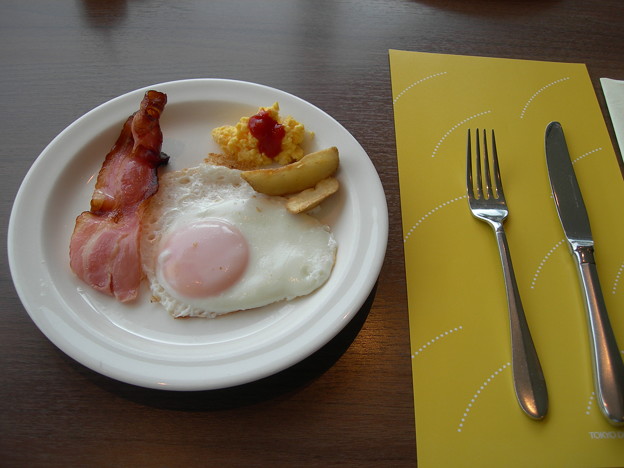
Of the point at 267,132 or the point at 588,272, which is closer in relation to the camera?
the point at 588,272

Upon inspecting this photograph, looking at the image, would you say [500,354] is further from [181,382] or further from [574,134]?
[574,134]

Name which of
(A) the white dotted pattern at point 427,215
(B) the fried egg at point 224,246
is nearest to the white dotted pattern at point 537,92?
(A) the white dotted pattern at point 427,215

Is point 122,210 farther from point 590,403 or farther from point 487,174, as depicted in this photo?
point 590,403

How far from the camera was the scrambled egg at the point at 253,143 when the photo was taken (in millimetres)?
1496

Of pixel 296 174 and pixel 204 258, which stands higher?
pixel 296 174

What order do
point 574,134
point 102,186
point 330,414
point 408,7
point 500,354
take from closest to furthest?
point 330,414, point 500,354, point 102,186, point 574,134, point 408,7

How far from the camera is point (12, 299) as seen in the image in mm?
1269

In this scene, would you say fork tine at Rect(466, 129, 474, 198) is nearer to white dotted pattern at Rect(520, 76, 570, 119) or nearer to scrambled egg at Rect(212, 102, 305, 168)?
Result: white dotted pattern at Rect(520, 76, 570, 119)

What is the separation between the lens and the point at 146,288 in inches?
50.8

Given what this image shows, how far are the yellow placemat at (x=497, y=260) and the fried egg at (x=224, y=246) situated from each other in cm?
36

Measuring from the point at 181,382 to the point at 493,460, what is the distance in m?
0.79

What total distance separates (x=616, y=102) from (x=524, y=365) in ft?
4.40

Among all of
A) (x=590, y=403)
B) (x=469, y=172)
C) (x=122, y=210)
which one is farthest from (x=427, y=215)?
(x=122, y=210)

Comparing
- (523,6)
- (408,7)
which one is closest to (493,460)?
(408,7)
